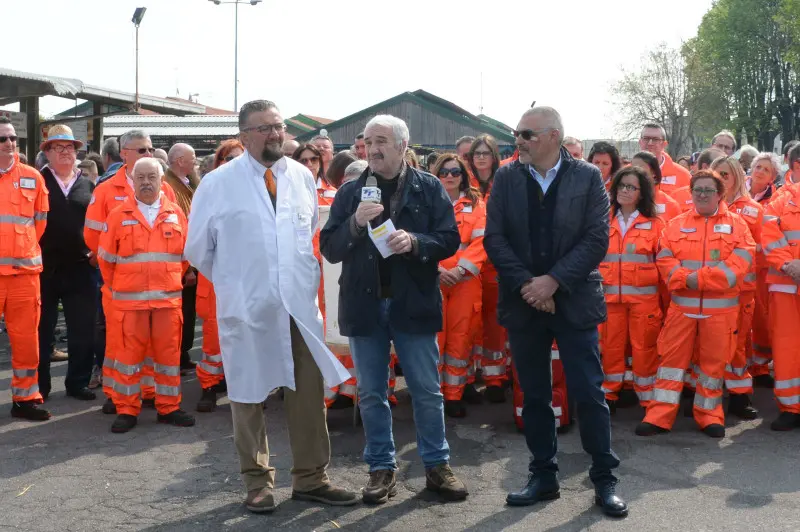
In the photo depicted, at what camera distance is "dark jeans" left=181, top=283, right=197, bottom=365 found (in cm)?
905

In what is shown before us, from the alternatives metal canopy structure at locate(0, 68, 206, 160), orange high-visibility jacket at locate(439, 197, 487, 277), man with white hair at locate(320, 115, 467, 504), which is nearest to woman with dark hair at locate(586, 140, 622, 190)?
orange high-visibility jacket at locate(439, 197, 487, 277)

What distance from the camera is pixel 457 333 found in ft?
23.9

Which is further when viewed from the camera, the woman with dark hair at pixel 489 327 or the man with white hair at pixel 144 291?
the woman with dark hair at pixel 489 327

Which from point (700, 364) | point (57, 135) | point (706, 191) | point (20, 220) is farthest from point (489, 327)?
point (57, 135)

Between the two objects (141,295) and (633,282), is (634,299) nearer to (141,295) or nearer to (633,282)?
(633,282)

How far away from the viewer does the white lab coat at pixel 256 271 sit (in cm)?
510

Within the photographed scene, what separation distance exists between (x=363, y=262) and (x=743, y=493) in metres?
2.64

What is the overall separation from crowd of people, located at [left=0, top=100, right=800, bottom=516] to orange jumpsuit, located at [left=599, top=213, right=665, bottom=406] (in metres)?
0.02

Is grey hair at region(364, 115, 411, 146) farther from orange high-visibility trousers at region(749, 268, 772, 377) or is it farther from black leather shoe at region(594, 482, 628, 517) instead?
orange high-visibility trousers at region(749, 268, 772, 377)

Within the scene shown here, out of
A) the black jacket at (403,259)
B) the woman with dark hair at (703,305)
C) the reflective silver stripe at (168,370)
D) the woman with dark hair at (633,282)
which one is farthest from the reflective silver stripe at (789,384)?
the reflective silver stripe at (168,370)

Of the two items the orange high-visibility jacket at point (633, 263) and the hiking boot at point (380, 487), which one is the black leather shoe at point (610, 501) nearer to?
the hiking boot at point (380, 487)

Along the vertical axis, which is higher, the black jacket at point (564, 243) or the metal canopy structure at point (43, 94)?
the metal canopy structure at point (43, 94)

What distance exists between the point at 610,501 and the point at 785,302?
9.28ft

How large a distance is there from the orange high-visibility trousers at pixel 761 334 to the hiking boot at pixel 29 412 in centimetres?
620
